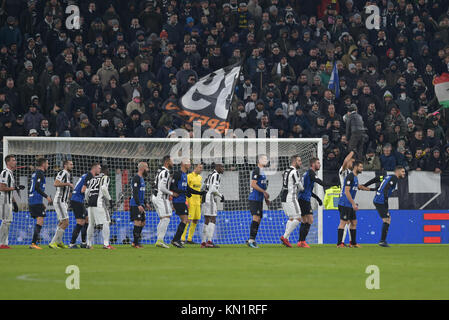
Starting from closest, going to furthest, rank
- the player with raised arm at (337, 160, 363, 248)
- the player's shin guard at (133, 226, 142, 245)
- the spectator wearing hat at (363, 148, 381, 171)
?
the player's shin guard at (133, 226, 142, 245), the player with raised arm at (337, 160, 363, 248), the spectator wearing hat at (363, 148, 381, 171)

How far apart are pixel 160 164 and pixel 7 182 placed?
4379 mm

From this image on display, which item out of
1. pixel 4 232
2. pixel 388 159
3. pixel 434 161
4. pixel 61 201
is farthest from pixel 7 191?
pixel 434 161

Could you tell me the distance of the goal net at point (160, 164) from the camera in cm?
1962

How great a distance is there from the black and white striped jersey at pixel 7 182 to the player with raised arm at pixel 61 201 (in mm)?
905

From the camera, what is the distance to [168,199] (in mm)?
18734

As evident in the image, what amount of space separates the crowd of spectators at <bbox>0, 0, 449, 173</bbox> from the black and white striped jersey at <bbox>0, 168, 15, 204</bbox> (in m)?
2.59

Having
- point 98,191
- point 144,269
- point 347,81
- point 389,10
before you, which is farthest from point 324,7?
point 144,269

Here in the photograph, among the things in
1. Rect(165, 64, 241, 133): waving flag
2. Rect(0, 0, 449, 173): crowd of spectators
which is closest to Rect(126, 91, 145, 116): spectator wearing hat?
Rect(0, 0, 449, 173): crowd of spectators

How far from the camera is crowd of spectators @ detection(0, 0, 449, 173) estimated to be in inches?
853

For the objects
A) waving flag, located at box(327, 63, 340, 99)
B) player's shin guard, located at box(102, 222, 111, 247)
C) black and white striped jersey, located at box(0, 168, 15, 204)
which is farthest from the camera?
waving flag, located at box(327, 63, 340, 99)

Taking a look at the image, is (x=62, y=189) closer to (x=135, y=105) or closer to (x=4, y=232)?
(x=4, y=232)

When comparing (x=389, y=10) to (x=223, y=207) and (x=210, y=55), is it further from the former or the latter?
(x=223, y=207)

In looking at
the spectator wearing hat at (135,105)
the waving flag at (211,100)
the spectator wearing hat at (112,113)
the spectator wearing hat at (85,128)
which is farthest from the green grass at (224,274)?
the spectator wearing hat at (135,105)

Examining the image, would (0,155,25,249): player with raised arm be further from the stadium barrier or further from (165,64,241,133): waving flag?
(165,64,241,133): waving flag
